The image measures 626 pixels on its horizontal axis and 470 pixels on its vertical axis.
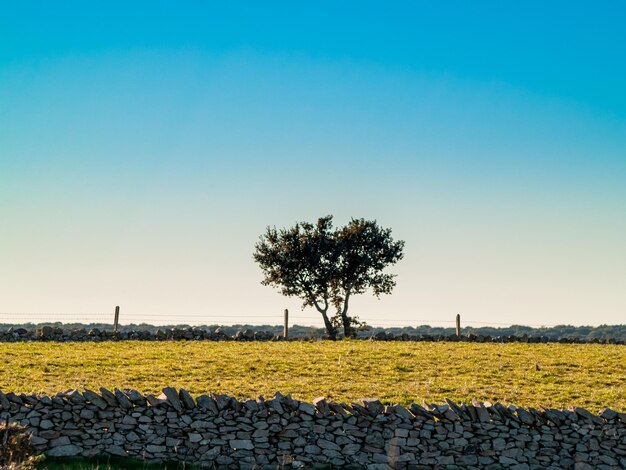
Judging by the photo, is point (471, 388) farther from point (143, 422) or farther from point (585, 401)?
point (143, 422)

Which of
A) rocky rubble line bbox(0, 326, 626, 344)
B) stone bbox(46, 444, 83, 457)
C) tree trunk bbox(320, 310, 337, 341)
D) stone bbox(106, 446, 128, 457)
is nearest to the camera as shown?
stone bbox(46, 444, 83, 457)

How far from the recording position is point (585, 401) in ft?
81.2

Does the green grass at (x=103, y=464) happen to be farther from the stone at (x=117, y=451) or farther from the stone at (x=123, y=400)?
the stone at (x=123, y=400)

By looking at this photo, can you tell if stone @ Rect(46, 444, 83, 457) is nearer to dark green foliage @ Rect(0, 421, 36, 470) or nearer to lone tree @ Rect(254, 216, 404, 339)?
dark green foliage @ Rect(0, 421, 36, 470)

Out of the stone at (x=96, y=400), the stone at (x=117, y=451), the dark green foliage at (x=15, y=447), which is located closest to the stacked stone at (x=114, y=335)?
the stone at (x=96, y=400)

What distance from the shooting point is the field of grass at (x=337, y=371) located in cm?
2505

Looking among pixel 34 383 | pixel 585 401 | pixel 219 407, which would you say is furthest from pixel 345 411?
pixel 34 383

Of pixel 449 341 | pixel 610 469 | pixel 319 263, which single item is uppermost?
pixel 319 263

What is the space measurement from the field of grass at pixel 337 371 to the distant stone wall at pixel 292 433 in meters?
3.24

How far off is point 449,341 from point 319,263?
1229 centimetres

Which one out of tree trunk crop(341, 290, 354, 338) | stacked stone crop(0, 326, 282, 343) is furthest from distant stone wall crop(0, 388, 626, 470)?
tree trunk crop(341, 290, 354, 338)

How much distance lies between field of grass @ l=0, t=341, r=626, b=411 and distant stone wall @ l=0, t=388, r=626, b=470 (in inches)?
128

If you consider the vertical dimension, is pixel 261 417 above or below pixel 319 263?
below

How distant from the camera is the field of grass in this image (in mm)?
25047
